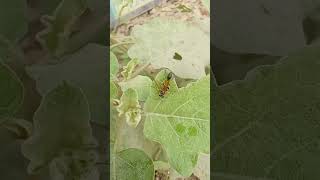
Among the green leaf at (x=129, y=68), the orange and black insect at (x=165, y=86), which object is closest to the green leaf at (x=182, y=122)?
the orange and black insect at (x=165, y=86)

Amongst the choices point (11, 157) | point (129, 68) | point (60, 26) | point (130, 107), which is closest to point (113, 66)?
point (129, 68)

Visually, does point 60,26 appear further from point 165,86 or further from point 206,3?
point 206,3

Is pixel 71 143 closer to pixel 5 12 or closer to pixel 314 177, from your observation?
pixel 5 12

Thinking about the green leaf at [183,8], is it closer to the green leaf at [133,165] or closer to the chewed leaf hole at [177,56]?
the chewed leaf hole at [177,56]

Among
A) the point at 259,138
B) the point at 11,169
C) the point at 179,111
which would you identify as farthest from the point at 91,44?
the point at 259,138

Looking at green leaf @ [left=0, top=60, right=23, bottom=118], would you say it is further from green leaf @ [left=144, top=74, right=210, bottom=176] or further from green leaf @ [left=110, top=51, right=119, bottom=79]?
green leaf @ [left=144, top=74, right=210, bottom=176]
